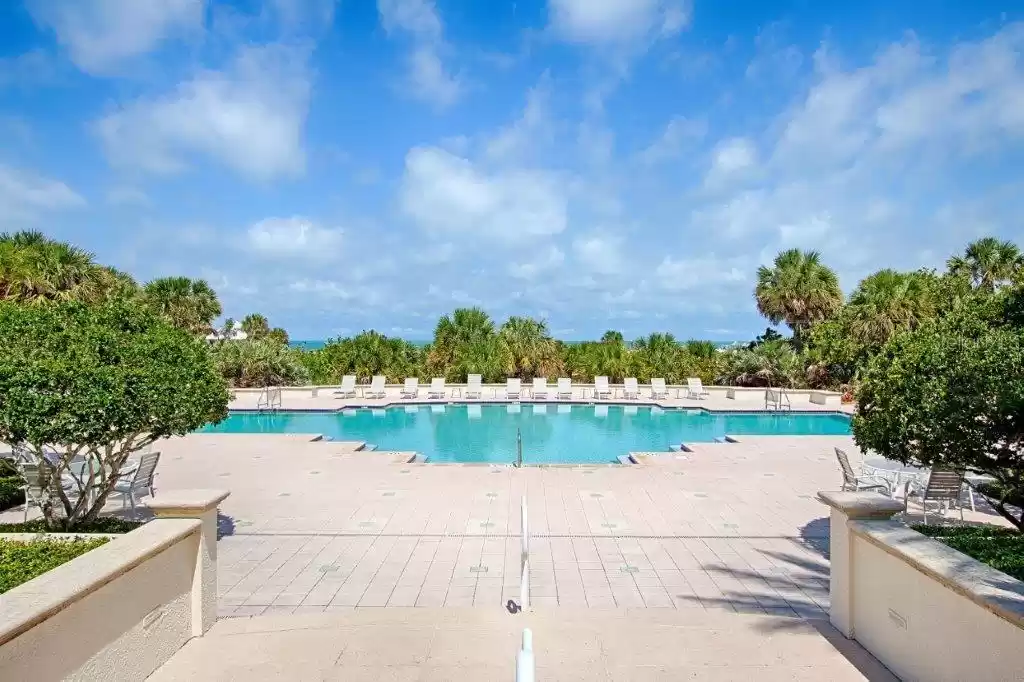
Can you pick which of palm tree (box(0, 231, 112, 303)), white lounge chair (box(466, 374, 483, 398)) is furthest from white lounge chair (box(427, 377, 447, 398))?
palm tree (box(0, 231, 112, 303))

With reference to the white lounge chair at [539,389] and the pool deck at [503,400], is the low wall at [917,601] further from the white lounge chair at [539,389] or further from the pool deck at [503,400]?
the white lounge chair at [539,389]

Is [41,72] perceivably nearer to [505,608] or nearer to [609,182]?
[505,608]

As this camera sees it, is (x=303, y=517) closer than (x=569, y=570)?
No

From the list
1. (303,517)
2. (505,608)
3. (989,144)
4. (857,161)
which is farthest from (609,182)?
(505,608)

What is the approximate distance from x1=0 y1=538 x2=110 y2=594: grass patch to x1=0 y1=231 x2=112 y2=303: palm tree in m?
12.7

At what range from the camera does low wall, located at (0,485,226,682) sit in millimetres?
2664

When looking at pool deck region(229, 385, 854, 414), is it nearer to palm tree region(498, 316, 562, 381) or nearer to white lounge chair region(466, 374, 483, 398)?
white lounge chair region(466, 374, 483, 398)

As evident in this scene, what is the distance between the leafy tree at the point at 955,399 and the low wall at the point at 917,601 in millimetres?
916

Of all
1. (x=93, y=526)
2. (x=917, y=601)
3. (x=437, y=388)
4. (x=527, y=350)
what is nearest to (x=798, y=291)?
(x=527, y=350)

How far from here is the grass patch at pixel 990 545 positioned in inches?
151

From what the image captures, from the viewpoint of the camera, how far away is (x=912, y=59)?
47.0 feet

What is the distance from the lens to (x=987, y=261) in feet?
87.9

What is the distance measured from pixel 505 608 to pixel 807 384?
23326 millimetres

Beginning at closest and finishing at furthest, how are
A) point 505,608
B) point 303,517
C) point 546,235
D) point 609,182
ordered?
point 505,608 → point 303,517 → point 609,182 → point 546,235
